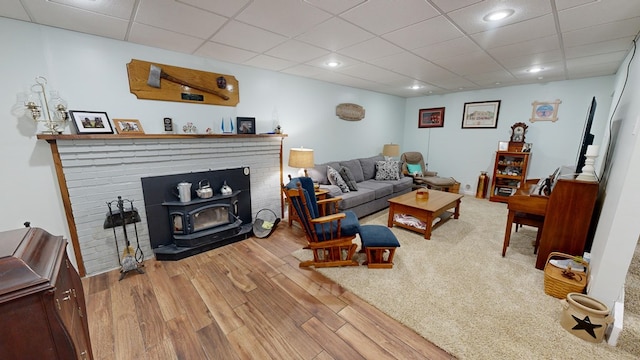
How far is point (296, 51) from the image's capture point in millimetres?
2746

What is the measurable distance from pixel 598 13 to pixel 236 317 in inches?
144

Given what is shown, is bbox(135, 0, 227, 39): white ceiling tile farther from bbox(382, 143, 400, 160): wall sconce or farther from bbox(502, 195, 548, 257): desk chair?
bbox(382, 143, 400, 160): wall sconce

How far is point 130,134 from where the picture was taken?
8.04 ft

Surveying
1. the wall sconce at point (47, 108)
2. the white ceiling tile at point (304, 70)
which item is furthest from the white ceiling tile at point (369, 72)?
the wall sconce at point (47, 108)

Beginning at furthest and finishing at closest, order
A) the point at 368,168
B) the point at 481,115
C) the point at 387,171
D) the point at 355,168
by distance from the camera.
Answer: the point at 481,115, the point at 368,168, the point at 387,171, the point at 355,168

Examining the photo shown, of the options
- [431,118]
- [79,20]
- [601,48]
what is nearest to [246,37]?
[79,20]

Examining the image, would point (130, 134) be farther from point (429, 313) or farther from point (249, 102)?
point (429, 313)

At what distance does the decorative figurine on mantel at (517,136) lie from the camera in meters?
4.69

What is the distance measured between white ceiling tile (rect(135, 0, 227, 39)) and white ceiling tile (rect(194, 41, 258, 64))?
0.32 meters

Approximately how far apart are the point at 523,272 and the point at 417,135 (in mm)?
4377

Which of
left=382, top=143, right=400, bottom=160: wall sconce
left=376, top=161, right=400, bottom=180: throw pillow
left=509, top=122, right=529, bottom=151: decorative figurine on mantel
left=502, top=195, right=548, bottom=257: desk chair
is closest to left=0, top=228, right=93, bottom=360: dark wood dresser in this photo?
left=502, top=195, right=548, bottom=257: desk chair

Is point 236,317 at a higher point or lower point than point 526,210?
lower

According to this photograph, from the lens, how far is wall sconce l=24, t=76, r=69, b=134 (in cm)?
209

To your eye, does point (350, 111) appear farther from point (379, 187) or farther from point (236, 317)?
point (236, 317)
